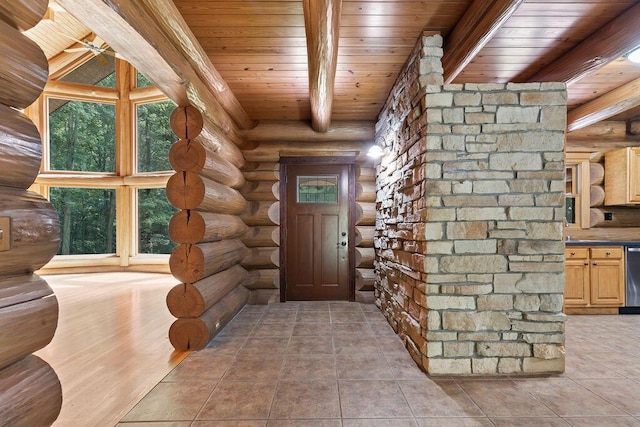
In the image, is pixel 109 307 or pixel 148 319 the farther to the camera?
pixel 109 307

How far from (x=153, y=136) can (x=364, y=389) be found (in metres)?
7.50

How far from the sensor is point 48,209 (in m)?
1.25

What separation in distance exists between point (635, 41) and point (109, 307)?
637 cm

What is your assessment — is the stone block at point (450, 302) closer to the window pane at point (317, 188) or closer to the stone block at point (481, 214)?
the stone block at point (481, 214)

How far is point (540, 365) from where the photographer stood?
231cm

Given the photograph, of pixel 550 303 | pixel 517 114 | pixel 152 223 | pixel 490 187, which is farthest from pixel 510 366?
pixel 152 223

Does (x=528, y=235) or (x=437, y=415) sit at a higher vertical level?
(x=528, y=235)

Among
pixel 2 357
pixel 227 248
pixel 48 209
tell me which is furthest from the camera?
pixel 227 248

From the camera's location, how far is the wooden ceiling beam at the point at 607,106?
11.0 feet

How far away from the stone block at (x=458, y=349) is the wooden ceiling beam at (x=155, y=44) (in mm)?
3084

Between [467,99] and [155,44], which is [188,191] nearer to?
[155,44]

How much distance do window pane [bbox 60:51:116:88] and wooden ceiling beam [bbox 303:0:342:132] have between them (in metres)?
6.73

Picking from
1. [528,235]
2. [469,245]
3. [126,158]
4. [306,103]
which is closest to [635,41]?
[528,235]

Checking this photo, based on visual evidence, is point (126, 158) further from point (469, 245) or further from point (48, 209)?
point (469, 245)
